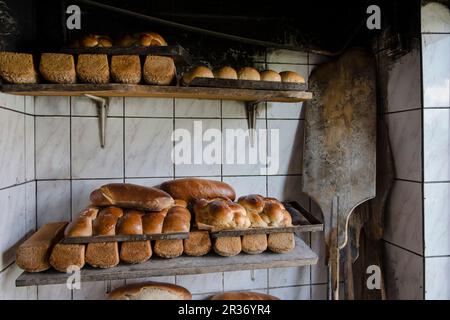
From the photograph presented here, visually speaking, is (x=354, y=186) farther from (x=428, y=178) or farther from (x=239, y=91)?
(x=239, y=91)

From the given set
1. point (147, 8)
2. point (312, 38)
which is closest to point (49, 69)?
point (147, 8)

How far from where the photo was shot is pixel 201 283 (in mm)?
1593

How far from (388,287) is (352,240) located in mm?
281

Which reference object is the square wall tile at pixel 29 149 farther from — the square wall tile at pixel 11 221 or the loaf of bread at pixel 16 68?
the loaf of bread at pixel 16 68

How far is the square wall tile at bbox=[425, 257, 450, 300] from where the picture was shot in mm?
1300

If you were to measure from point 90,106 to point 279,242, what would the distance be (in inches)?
43.4

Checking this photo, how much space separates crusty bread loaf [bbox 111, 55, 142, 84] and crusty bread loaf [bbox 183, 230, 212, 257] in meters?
0.64

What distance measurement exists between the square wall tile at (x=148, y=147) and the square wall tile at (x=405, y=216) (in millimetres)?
1129

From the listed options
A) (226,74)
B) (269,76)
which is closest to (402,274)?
(269,76)

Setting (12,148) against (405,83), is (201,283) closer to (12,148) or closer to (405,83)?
(12,148)

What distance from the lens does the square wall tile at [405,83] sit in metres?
1.32

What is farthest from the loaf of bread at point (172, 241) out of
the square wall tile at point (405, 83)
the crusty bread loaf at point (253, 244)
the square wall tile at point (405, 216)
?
the square wall tile at point (405, 83)

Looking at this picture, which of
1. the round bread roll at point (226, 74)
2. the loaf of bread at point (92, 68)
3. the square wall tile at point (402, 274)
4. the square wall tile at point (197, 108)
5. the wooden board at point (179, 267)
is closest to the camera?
the wooden board at point (179, 267)
